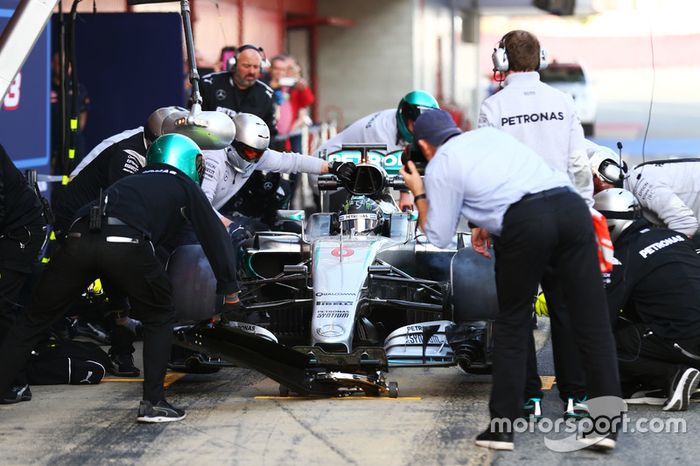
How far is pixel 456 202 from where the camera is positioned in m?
6.33

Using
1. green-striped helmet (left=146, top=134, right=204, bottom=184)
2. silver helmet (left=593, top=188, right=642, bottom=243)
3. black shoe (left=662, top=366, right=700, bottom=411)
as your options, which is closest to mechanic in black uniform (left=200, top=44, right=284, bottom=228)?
green-striped helmet (left=146, top=134, right=204, bottom=184)

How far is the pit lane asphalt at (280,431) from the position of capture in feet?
20.7

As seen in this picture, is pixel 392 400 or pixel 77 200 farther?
pixel 77 200

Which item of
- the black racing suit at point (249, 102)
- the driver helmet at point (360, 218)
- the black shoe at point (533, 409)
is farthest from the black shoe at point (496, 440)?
the black racing suit at point (249, 102)

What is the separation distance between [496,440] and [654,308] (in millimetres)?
1511

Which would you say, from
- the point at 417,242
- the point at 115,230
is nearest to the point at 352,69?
the point at 417,242

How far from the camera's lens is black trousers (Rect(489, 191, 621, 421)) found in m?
6.24

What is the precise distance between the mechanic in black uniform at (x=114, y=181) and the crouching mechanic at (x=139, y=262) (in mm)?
1321

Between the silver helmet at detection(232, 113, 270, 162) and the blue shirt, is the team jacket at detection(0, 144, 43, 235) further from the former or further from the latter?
the blue shirt

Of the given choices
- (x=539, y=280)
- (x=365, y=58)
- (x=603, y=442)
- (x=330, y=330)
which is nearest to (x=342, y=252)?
(x=330, y=330)

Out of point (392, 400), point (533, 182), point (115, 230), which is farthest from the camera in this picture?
point (392, 400)

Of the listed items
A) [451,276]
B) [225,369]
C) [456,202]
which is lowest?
[225,369]

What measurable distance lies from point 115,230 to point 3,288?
3.60ft

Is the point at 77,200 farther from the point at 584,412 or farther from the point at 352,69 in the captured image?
the point at 352,69
